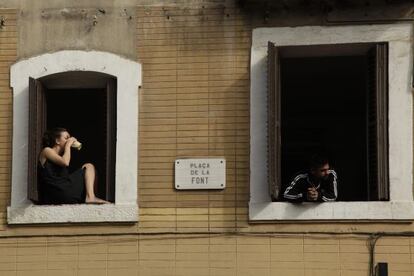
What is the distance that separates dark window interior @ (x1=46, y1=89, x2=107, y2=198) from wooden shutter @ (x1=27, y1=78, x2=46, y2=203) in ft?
1.99

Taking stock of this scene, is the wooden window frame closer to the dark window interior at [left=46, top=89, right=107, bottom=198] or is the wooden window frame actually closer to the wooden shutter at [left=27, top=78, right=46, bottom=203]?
the dark window interior at [left=46, top=89, right=107, bottom=198]

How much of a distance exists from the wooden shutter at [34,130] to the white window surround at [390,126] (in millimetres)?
2266

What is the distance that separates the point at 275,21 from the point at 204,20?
2.51 ft

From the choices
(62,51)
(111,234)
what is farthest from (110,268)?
(62,51)

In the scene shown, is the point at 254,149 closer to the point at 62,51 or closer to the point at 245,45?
the point at 245,45

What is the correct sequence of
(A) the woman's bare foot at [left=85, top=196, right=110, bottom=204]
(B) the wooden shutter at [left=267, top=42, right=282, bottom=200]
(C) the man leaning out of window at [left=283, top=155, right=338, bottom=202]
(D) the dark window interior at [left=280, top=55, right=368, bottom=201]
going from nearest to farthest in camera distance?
(B) the wooden shutter at [left=267, top=42, right=282, bottom=200]
(C) the man leaning out of window at [left=283, top=155, right=338, bottom=202]
(A) the woman's bare foot at [left=85, top=196, right=110, bottom=204]
(D) the dark window interior at [left=280, top=55, right=368, bottom=201]

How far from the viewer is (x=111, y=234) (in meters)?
10.1

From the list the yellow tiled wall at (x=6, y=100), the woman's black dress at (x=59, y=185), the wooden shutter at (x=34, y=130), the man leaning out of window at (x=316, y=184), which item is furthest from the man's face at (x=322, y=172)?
the yellow tiled wall at (x=6, y=100)

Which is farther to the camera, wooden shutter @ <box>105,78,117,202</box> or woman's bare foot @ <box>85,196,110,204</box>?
wooden shutter @ <box>105,78,117,202</box>

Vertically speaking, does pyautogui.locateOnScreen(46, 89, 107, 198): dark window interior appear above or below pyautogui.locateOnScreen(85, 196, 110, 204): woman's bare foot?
above

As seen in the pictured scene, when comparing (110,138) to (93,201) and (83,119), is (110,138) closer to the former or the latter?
(93,201)

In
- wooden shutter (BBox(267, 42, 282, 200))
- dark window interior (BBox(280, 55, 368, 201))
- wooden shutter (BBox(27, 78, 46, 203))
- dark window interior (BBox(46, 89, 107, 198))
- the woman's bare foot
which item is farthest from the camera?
dark window interior (BBox(280, 55, 368, 201))

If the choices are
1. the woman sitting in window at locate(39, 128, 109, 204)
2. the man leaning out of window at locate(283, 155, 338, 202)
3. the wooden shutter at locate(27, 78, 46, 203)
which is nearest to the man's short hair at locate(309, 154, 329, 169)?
the man leaning out of window at locate(283, 155, 338, 202)

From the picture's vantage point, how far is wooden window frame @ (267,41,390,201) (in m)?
9.73
